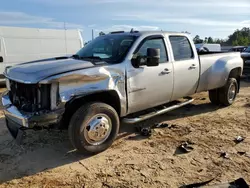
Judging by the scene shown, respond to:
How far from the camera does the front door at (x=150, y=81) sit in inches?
186

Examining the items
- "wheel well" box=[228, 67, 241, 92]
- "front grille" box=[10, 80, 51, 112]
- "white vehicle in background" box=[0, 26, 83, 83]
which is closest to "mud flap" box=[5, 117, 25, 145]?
"front grille" box=[10, 80, 51, 112]

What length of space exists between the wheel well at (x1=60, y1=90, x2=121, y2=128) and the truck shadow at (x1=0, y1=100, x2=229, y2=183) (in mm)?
528

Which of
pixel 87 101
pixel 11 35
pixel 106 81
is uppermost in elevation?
pixel 11 35

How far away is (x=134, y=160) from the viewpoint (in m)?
4.18

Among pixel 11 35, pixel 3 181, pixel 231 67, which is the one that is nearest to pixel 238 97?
pixel 231 67

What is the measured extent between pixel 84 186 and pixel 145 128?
2134 millimetres

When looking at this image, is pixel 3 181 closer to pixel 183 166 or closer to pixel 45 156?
pixel 45 156

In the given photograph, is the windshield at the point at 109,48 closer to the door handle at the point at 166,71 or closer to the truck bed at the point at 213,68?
the door handle at the point at 166,71

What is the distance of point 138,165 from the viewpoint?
4.02m

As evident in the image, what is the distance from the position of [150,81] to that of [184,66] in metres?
1.10

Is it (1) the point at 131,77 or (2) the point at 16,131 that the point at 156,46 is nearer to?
(1) the point at 131,77

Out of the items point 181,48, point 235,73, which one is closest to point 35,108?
point 181,48

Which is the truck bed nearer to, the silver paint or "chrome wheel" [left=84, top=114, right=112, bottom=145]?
the silver paint

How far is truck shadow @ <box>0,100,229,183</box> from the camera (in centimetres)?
394
